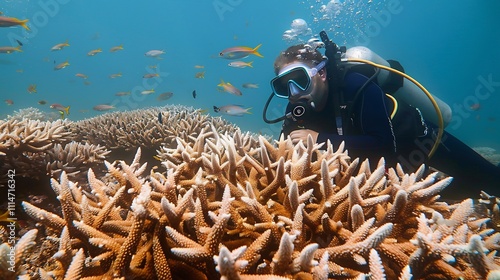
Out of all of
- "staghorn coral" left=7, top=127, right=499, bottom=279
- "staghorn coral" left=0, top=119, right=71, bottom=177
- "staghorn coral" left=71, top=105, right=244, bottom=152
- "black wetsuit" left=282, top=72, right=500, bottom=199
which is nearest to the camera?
"staghorn coral" left=7, top=127, right=499, bottom=279

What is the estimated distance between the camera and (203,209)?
181cm

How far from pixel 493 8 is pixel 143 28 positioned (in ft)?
347

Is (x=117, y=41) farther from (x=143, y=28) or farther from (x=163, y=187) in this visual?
(x=163, y=187)

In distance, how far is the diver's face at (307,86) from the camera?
3547mm

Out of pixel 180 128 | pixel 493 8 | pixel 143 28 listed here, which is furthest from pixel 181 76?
pixel 180 128

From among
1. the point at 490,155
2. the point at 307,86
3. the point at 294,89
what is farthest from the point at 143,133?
the point at 490,155

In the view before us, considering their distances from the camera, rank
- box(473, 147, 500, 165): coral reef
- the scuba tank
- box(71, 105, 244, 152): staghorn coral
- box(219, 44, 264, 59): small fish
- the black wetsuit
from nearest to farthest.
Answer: the black wetsuit, the scuba tank, box(71, 105, 244, 152): staghorn coral, box(219, 44, 264, 59): small fish, box(473, 147, 500, 165): coral reef

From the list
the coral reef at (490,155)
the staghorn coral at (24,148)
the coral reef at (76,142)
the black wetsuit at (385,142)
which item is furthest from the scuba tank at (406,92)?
the coral reef at (490,155)

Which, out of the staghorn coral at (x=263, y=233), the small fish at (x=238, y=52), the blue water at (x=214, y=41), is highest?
the blue water at (x=214, y=41)

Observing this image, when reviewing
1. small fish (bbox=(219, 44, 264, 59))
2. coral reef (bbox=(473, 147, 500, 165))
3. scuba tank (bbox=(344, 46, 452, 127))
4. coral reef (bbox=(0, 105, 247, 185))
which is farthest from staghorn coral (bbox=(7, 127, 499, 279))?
coral reef (bbox=(473, 147, 500, 165))

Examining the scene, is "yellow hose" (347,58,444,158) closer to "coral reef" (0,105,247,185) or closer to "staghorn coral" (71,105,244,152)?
"coral reef" (0,105,247,185)

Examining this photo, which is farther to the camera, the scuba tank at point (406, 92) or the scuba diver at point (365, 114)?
the scuba tank at point (406, 92)

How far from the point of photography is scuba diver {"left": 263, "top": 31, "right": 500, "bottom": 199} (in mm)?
3291

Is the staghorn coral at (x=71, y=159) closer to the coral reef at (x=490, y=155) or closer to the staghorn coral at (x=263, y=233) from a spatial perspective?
the staghorn coral at (x=263, y=233)
